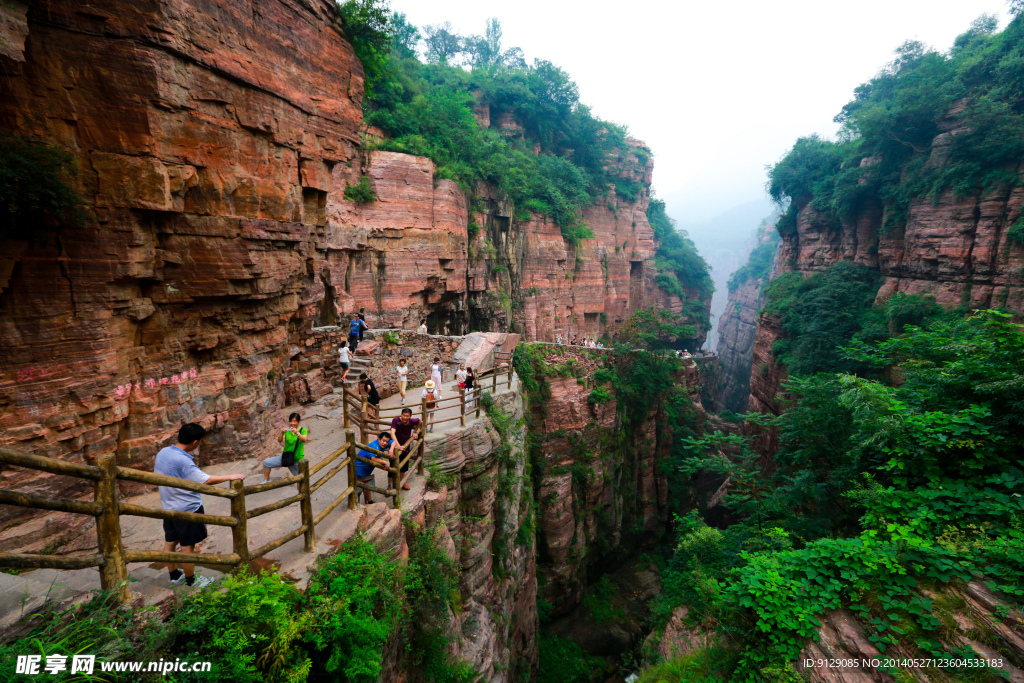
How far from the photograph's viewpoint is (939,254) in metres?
19.0

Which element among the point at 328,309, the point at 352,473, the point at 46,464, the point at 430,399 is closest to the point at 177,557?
the point at 46,464

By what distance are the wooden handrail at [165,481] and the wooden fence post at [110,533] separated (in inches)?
3.1

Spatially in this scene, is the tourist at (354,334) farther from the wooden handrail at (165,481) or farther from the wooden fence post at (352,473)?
the wooden handrail at (165,481)

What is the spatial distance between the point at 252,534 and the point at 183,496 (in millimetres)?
1643

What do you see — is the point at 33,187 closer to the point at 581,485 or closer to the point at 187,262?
the point at 187,262

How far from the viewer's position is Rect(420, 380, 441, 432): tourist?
28.8ft

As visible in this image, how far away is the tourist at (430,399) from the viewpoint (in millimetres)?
8766

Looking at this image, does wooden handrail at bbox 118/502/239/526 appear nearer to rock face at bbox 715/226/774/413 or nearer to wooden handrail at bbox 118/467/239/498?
wooden handrail at bbox 118/467/239/498

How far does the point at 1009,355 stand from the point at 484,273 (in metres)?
19.0

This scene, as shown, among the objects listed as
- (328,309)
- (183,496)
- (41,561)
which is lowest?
(183,496)

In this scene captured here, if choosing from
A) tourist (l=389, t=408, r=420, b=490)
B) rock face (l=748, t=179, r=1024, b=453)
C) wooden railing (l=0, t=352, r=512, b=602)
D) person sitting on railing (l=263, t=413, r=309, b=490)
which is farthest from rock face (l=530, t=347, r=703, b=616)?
wooden railing (l=0, t=352, r=512, b=602)

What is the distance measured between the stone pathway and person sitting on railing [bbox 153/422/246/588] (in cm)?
17

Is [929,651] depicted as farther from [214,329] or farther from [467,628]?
[214,329]
